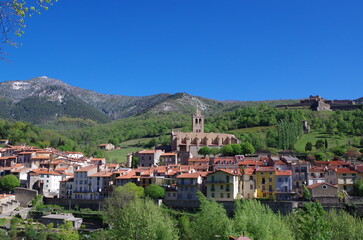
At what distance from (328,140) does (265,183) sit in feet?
196

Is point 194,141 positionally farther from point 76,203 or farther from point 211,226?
point 211,226

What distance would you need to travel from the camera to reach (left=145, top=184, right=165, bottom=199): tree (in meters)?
65.0

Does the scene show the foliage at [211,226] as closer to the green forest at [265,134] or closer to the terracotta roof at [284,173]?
the terracotta roof at [284,173]

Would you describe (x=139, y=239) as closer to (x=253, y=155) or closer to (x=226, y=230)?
(x=226, y=230)

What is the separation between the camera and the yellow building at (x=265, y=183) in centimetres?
6462

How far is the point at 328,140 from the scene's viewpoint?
117250mm

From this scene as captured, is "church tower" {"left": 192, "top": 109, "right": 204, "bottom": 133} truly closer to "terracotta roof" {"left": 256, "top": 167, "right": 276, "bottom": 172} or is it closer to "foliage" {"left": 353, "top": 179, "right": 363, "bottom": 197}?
"terracotta roof" {"left": 256, "top": 167, "right": 276, "bottom": 172}

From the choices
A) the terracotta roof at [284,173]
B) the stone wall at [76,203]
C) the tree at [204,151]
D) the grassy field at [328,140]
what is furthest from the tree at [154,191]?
the grassy field at [328,140]

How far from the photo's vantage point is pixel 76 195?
73.8 m

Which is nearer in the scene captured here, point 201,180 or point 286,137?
point 201,180

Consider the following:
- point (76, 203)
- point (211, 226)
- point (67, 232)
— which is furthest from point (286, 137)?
point (211, 226)

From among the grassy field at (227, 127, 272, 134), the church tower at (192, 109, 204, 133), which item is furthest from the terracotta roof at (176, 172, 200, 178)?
the grassy field at (227, 127, 272, 134)

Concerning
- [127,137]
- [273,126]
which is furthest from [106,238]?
[127,137]

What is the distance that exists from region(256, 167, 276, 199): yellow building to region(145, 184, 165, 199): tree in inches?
608
